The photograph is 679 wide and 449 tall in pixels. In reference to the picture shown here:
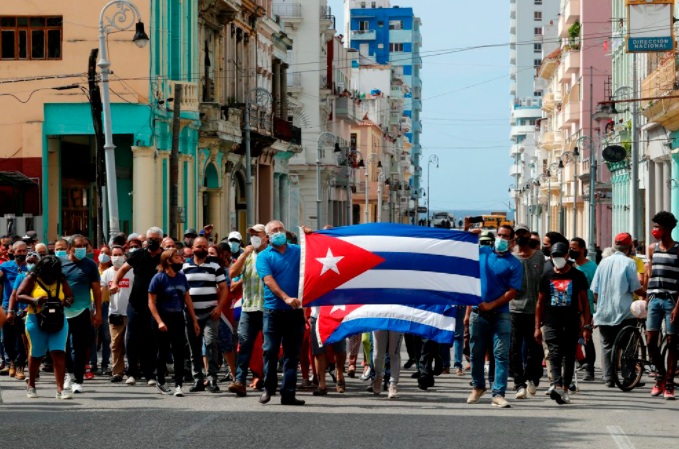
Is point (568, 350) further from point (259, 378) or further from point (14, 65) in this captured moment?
point (14, 65)

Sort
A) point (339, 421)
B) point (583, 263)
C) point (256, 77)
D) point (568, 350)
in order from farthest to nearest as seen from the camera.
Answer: point (256, 77) → point (583, 263) → point (568, 350) → point (339, 421)

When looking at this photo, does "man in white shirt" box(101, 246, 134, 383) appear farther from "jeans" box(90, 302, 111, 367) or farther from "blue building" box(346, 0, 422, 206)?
"blue building" box(346, 0, 422, 206)

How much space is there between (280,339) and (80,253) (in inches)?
102

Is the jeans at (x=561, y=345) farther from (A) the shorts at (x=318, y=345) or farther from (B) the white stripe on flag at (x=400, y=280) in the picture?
(A) the shorts at (x=318, y=345)

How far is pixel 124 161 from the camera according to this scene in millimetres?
40844

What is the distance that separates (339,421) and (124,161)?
29281mm

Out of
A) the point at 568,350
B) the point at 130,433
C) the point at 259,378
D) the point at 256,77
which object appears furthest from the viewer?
the point at 256,77

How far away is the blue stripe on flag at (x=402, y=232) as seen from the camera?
1513 cm

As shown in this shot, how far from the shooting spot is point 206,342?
15680 millimetres

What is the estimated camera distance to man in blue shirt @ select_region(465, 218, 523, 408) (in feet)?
46.0

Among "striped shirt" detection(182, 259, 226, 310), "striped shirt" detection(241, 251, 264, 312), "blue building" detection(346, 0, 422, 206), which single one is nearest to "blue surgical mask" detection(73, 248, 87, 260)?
"striped shirt" detection(182, 259, 226, 310)

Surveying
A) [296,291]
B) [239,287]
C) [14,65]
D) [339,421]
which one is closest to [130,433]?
[339,421]

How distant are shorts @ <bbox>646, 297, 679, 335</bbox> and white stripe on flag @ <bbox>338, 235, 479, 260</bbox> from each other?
2105mm

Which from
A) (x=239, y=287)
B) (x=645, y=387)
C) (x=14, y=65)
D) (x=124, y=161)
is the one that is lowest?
(x=645, y=387)
